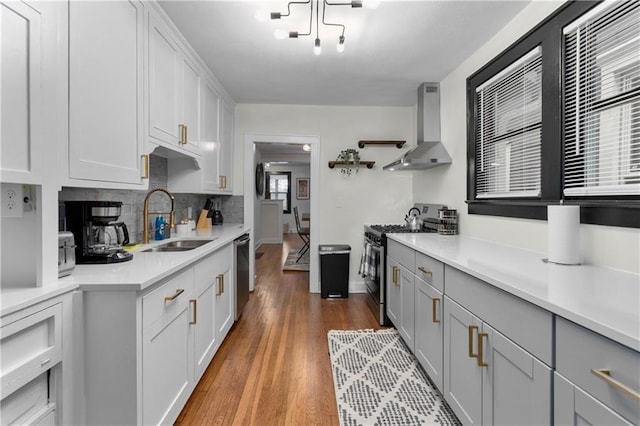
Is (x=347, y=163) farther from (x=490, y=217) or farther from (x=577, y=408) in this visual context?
(x=577, y=408)

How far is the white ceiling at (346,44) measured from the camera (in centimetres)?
198

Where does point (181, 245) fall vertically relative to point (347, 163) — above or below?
below

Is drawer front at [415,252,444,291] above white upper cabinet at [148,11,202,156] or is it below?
below

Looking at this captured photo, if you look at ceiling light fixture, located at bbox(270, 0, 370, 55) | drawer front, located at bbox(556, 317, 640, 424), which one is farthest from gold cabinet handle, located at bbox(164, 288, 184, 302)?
ceiling light fixture, located at bbox(270, 0, 370, 55)

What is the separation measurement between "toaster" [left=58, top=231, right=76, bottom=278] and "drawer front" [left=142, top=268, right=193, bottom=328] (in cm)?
33

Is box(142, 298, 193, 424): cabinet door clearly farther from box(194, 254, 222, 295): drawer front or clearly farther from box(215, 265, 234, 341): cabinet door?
box(215, 265, 234, 341): cabinet door

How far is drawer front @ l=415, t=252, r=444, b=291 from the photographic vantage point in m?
1.78

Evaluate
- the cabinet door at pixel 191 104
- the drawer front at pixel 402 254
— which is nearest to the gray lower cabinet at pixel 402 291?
the drawer front at pixel 402 254

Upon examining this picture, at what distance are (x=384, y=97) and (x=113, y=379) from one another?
363cm

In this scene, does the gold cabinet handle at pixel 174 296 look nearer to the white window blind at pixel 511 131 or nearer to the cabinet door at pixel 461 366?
the cabinet door at pixel 461 366

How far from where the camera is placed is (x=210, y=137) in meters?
3.02

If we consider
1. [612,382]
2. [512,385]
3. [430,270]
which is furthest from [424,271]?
[612,382]

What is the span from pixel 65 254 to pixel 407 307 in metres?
2.15

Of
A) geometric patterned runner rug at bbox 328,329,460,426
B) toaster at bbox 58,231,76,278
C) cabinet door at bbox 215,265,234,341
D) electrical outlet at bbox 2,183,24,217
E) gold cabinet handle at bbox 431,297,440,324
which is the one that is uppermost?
electrical outlet at bbox 2,183,24,217
